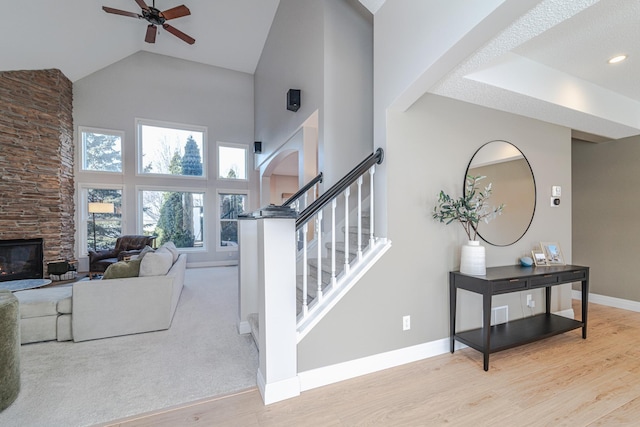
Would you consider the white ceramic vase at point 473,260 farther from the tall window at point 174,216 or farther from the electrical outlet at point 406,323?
the tall window at point 174,216

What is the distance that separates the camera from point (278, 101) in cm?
509

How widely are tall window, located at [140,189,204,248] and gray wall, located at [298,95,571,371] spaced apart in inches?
237

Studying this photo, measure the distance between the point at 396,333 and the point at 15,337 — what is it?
2.83 metres

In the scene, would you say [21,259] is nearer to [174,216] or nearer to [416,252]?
[174,216]

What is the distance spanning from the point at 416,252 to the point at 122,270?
10.2 feet

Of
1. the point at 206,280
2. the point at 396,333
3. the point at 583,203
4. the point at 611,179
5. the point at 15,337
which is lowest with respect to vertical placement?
the point at 206,280

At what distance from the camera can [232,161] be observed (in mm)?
7445

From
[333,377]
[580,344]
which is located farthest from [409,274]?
[580,344]

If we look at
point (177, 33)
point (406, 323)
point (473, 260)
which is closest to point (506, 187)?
point (473, 260)

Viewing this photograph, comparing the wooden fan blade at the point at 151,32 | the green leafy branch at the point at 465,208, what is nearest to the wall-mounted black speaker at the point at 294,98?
the green leafy branch at the point at 465,208

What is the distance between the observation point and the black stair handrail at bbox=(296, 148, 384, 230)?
1.98 m

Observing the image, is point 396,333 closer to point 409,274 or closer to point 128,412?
point 409,274

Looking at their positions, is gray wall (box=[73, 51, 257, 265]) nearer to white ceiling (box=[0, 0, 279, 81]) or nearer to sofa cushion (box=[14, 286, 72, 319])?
white ceiling (box=[0, 0, 279, 81])

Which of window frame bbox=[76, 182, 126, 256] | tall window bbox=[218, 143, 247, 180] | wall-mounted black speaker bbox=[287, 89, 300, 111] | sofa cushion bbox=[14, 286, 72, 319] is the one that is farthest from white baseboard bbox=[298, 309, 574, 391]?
window frame bbox=[76, 182, 126, 256]
